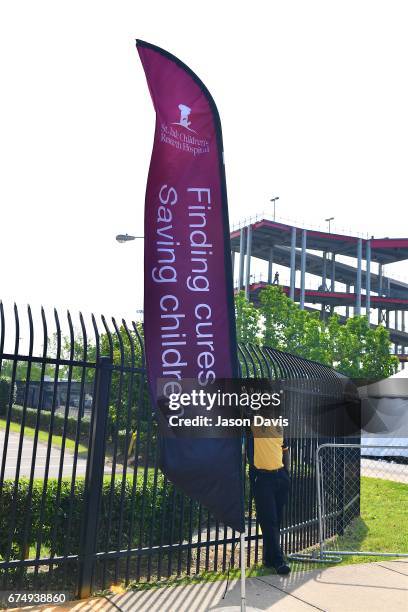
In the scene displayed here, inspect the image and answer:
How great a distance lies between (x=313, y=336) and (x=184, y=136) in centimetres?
3876

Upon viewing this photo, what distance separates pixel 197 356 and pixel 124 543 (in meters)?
3.56

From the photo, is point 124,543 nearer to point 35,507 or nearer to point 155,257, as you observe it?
point 35,507

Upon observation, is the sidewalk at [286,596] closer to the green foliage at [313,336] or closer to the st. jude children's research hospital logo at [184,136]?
the st. jude children's research hospital logo at [184,136]

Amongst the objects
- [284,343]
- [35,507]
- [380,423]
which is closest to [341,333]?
[284,343]

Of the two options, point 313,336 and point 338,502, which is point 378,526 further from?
point 313,336

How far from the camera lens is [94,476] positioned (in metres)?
5.45

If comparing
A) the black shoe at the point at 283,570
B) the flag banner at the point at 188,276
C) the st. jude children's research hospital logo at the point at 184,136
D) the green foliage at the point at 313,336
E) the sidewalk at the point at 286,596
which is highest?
the green foliage at the point at 313,336

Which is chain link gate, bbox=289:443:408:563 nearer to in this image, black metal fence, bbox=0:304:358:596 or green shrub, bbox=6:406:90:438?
black metal fence, bbox=0:304:358:596

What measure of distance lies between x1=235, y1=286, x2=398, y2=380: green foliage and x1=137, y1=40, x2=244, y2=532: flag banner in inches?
1376

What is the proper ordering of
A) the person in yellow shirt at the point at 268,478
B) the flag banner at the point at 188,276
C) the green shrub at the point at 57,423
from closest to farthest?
the flag banner at the point at 188,276 → the person in yellow shirt at the point at 268,478 → the green shrub at the point at 57,423

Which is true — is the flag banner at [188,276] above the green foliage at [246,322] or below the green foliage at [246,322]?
below

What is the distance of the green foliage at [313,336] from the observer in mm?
41906

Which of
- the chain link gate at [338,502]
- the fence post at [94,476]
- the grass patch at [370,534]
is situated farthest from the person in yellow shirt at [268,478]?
the fence post at [94,476]

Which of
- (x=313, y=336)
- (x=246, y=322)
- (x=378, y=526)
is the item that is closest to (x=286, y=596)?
(x=378, y=526)
